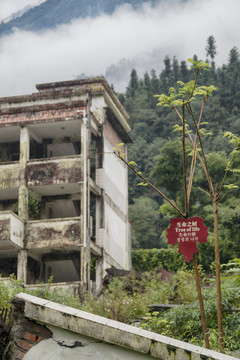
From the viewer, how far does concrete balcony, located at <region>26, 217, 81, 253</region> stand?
25172 millimetres

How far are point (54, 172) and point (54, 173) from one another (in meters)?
0.04

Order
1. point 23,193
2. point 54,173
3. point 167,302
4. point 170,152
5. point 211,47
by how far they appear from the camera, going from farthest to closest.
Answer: point 211,47 < point 170,152 < point 23,193 < point 54,173 < point 167,302

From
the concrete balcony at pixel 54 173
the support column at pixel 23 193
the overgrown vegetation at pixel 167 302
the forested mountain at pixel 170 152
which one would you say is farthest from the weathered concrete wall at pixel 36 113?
the forested mountain at pixel 170 152

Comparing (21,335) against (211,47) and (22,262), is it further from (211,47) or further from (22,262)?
(211,47)

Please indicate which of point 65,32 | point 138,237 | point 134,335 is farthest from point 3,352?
point 65,32

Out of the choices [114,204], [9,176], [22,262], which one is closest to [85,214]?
[22,262]

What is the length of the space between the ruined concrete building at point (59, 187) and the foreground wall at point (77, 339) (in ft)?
59.1

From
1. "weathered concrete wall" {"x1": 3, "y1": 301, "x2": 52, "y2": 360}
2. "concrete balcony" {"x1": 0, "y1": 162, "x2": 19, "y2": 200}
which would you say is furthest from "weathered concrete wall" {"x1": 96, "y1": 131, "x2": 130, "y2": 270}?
"weathered concrete wall" {"x1": 3, "y1": 301, "x2": 52, "y2": 360}

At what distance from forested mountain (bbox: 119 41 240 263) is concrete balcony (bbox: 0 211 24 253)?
1094cm

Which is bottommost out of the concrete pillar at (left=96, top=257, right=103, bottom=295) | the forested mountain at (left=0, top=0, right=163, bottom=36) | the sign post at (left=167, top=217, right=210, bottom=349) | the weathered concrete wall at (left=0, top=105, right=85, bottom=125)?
the sign post at (left=167, top=217, right=210, bottom=349)

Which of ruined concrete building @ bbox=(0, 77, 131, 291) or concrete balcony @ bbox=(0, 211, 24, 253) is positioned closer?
concrete balcony @ bbox=(0, 211, 24, 253)

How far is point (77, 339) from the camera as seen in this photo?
634 cm

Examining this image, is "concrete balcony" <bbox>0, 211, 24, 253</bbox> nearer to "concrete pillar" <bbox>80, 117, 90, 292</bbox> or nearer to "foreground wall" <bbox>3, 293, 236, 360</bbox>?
"concrete pillar" <bbox>80, 117, 90, 292</bbox>

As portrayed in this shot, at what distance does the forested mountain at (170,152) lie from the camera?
35.8 meters
